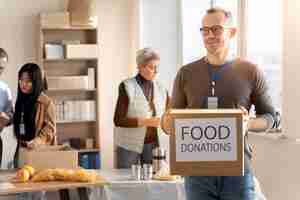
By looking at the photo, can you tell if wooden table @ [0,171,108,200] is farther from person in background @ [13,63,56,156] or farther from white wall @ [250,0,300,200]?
white wall @ [250,0,300,200]

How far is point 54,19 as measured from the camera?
6.13 metres

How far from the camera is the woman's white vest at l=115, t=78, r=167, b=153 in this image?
180 inches

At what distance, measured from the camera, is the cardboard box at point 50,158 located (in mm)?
3879

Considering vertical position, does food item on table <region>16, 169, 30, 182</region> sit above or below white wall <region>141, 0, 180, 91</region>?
below

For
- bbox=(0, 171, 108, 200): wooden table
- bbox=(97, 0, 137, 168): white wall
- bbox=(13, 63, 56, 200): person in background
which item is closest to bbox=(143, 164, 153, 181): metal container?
bbox=(0, 171, 108, 200): wooden table

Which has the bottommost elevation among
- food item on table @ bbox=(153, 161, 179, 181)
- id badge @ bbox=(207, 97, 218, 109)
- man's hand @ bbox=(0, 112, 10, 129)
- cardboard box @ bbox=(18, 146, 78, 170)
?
food item on table @ bbox=(153, 161, 179, 181)

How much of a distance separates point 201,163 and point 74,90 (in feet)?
14.4

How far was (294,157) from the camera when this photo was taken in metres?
3.71

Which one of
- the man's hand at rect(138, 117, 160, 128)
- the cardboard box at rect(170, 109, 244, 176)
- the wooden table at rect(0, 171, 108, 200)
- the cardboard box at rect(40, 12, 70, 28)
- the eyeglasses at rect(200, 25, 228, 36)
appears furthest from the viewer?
the cardboard box at rect(40, 12, 70, 28)

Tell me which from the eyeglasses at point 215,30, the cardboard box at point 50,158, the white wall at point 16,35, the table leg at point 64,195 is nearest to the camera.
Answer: the eyeglasses at point 215,30

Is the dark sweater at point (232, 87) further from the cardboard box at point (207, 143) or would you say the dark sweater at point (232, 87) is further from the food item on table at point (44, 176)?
the food item on table at point (44, 176)

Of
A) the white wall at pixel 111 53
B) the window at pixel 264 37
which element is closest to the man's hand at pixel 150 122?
the window at pixel 264 37

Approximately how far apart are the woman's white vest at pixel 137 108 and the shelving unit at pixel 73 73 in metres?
1.76

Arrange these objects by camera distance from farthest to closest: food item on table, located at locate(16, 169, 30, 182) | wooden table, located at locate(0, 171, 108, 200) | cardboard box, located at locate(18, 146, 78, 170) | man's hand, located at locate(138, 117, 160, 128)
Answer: man's hand, located at locate(138, 117, 160, 128)
cardboard box, located at locate(18, 146, 78, 170)
food item on table, located at locate(16, 169, 30, 182)
wooden table, located at locate(0, 171, 108, 200)
